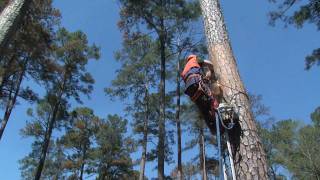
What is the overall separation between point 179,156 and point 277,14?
713 cm

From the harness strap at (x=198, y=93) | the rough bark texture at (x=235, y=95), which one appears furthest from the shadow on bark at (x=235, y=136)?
the harness strap at (x=198, y=93)

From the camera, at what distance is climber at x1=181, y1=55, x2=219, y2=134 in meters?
3.95

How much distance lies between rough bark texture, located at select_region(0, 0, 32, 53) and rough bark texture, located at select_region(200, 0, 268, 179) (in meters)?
3.58

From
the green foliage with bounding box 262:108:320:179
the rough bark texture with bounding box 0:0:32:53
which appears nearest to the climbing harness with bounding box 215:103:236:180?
the rough bark texture with bounding box 0:0:32:53

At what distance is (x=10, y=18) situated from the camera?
22.4 feet

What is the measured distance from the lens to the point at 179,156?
1588 cm

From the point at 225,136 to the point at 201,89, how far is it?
558 millimetres

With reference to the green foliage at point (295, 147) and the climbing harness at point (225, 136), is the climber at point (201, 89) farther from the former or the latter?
the green foliage at point (295, 147)

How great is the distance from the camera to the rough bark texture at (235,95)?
11.0ft

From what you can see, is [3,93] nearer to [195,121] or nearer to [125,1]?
[125,1]

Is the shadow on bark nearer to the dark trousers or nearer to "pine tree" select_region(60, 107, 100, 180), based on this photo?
the dark trousers

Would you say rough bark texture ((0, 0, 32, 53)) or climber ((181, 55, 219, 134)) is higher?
rough bark texture ((0, 0, 32, 53))

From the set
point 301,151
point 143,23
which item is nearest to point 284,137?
point 301,151

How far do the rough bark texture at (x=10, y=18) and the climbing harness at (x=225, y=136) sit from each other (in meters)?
4.38
